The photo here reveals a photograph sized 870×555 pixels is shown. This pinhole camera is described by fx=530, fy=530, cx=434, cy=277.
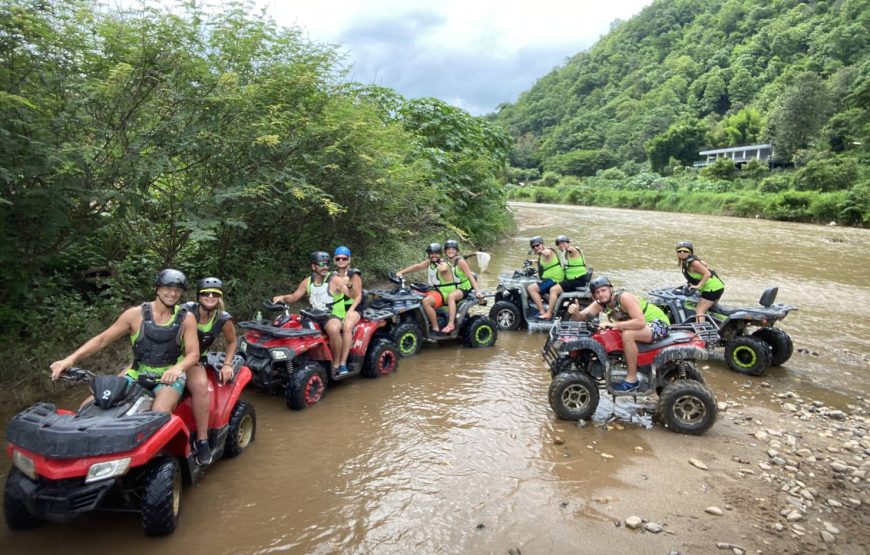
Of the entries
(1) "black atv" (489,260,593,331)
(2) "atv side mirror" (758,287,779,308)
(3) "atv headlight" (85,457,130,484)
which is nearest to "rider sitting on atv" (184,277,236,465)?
(3) "atv headlight" (85,457,130,484)

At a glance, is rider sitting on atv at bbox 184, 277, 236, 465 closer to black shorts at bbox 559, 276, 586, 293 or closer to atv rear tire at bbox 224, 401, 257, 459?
atv rear tire at bbox 224, 401, 257, 459

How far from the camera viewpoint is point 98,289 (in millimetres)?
6934

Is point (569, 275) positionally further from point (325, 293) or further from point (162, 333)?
point (162, 333)

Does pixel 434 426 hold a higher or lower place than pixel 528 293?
lower

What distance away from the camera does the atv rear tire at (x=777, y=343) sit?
7.51m

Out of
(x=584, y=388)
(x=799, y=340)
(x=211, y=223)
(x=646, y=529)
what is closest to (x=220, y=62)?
(x=211, y=223)

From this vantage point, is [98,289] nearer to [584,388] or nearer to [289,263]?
[289,263]

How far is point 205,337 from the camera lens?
4.40 metres

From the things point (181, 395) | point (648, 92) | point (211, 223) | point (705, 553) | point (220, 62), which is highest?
point (648, 92)

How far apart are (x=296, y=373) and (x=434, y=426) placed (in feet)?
5.32

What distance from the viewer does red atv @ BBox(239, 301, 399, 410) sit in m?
5.71

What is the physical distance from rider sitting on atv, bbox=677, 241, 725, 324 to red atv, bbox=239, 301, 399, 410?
487 centimetres

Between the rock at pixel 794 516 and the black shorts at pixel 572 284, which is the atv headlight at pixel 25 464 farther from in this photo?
the black shorts at pixel 572 284

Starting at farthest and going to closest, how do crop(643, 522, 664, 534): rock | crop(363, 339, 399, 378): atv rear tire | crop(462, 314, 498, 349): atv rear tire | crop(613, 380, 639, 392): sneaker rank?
crop(462, 314, 498, 349): atv rear tire → crop(363, 339, 399, 378): atv rear tire → crop(613, 380, 639, 392): sneaker → crop(643, 522, 664, 534): rock
